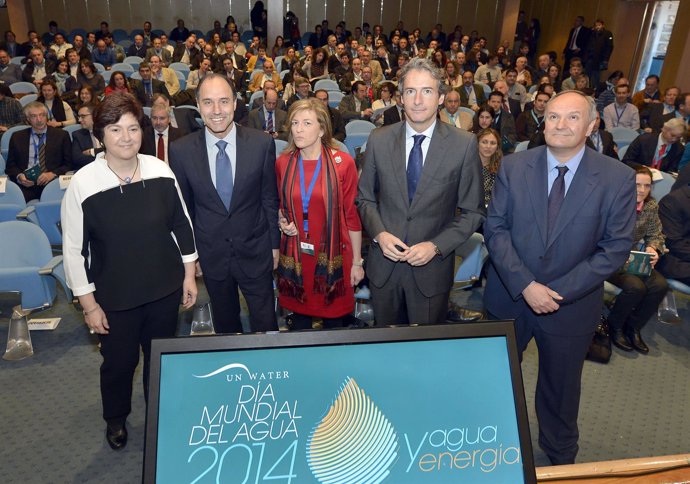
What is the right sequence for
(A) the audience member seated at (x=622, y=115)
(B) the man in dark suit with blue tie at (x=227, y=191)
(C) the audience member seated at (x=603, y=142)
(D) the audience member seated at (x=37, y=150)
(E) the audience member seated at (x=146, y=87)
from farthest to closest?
(E) the audience member seated at (x=146, y=87), (A) the audience member seated at (x=622, y=115), (C) the audience member seated at (x=603, y=142), (D) the audience member seated at (x=37, y=150), (B) the man in dark suit with blue tie at (x=227, y=191)

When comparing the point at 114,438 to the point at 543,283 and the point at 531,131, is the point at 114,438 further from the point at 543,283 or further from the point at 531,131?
the point at 531,131

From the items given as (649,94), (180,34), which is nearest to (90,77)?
(180,34)

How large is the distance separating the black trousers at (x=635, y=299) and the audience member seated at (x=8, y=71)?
1058cm

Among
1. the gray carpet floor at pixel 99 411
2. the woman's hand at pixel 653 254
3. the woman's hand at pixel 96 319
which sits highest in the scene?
the woman's hand at pixel 96 319

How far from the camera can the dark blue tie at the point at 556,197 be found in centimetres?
211

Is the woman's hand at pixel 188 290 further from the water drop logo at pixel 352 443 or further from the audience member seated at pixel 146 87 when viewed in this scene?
the audience member seated at pixel 146 87

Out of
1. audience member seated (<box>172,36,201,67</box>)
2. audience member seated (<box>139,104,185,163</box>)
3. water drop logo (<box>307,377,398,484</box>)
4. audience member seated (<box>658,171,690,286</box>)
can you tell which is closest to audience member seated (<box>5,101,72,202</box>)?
audience member seated (<box>139,104,185,163</box>)

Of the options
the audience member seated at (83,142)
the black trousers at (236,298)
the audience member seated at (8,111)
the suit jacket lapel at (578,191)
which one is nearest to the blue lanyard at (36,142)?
the audience member seated at (83,142)

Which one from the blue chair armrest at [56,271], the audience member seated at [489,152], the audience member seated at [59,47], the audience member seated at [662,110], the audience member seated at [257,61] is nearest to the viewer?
the blue chair armrest at [56,271]

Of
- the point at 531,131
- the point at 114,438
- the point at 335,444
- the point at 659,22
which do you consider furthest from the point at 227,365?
the point at 659,22

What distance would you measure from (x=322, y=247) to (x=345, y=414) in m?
1.89

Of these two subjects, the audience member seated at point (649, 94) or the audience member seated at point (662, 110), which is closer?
the audience member seated at point (662, 110)

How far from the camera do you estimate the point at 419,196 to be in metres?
2.35

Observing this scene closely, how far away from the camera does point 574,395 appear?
7.46ft
